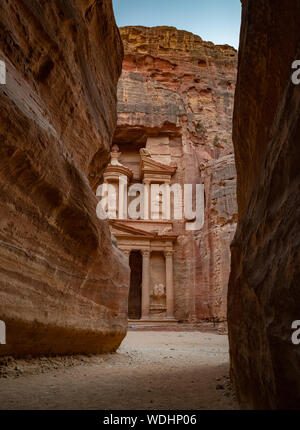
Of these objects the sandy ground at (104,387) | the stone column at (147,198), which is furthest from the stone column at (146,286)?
the sandy ground at (104,387)

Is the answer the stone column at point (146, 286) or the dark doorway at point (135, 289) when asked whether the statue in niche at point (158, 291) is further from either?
the dark doorway at point (135, 289)

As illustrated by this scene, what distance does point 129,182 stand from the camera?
93.7 ft

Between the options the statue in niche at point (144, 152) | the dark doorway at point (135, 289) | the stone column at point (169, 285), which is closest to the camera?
the stone column at point (169, 285)

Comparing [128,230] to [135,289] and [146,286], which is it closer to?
[146,286]

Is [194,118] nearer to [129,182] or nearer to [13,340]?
[129,182]

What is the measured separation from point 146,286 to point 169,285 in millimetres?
1611

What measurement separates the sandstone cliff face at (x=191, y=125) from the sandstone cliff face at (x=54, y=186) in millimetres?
15512

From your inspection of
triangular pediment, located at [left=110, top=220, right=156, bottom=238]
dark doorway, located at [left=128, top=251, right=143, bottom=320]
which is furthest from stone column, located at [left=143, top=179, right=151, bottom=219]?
dark doorway, located at [left=128, top=251, right=143, bottom=320]

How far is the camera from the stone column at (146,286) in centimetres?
2188

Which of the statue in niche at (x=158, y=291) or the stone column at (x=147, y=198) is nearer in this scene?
the statue in niche at (x=158, y=291)

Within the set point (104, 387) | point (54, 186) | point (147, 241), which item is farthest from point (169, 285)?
point (54, 186)

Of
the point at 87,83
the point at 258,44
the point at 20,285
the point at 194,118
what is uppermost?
the point at 194,118
